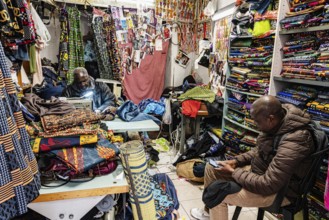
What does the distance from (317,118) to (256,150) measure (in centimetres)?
52

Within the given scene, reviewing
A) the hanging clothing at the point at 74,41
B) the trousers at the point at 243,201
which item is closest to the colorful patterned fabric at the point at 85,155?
the trousers at the point at 243,201

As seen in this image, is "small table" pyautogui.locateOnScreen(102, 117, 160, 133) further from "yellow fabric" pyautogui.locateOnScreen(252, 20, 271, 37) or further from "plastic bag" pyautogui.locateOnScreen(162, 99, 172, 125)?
"plastic bag" pyautogui.locateOnScreen(162, 99, 172, 125)

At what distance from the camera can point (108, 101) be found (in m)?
3.10

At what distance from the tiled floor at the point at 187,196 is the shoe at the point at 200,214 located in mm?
42

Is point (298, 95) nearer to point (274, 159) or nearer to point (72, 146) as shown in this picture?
Result: point (274, 159)

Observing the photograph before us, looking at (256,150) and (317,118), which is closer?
(317,118)

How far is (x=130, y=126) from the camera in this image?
2.24 m

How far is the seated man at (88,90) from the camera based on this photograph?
285 centimetres

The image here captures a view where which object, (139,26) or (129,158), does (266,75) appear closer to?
(129,158)

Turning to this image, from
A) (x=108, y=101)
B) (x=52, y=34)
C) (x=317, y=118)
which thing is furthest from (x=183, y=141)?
(x=52, y=34)

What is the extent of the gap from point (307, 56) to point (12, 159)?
210cm

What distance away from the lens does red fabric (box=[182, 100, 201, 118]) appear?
3221mm

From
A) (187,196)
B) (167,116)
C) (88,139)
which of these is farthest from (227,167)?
(167,116)

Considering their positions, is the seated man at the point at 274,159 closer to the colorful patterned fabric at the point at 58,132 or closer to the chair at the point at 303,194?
the chair at the point at 303,194
